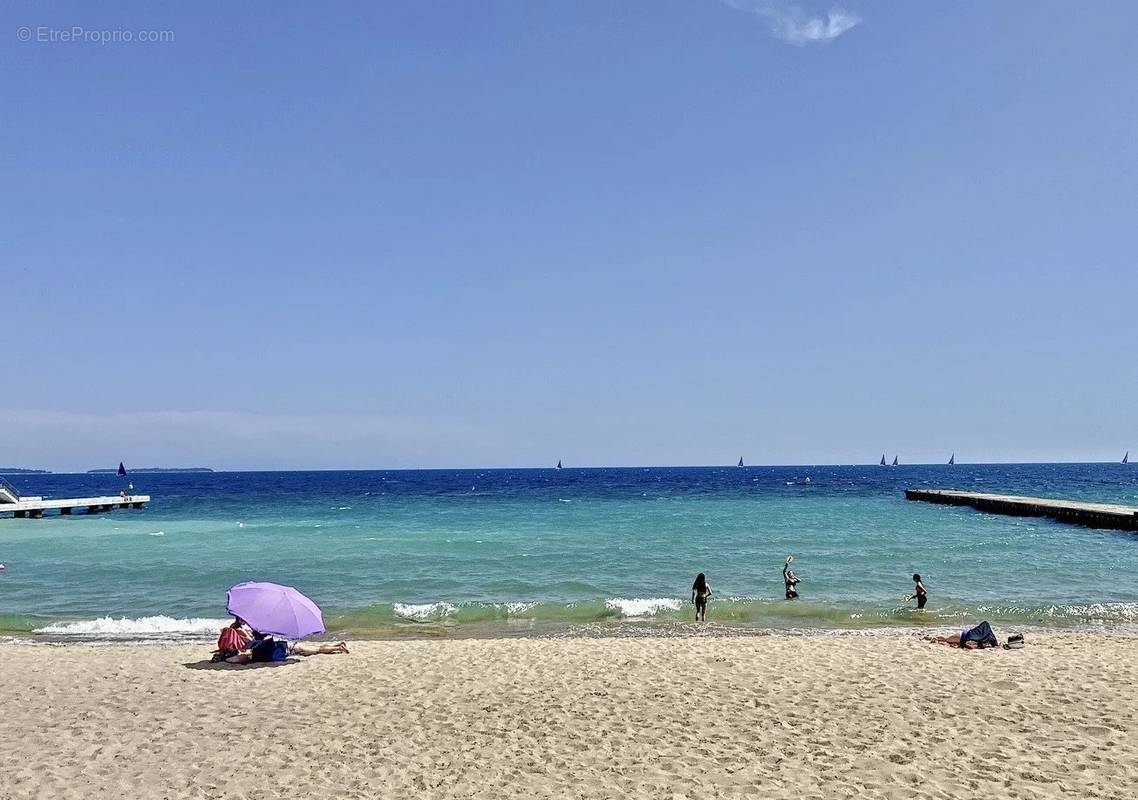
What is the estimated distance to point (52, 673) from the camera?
12430 millimetres

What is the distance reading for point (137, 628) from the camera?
18109mm

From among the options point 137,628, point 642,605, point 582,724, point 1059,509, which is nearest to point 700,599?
point 642,605

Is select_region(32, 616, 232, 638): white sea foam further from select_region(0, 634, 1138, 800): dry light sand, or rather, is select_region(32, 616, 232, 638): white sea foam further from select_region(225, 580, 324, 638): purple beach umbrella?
select_region(225, 580, 324, 638): purple beach umbrella

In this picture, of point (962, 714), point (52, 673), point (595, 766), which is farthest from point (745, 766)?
point (52, 673)

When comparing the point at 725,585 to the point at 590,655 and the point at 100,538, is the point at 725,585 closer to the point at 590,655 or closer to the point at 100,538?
the point at 590,655

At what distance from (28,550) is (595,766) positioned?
3758cm

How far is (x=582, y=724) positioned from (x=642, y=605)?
10.8 m

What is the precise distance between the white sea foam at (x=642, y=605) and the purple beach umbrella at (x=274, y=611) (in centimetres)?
863

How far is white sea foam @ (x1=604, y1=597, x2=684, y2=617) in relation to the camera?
19.5 m

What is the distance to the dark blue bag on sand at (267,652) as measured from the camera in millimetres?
13250

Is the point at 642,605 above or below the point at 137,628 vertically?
above

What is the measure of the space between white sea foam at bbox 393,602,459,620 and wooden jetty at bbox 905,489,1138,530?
3890cm

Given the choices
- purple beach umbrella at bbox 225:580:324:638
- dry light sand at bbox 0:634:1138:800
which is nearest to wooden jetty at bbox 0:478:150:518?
dry light sand at bbox 0:634:1138:800

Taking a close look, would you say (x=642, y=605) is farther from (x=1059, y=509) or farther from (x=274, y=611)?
(x=1059, y=509)
